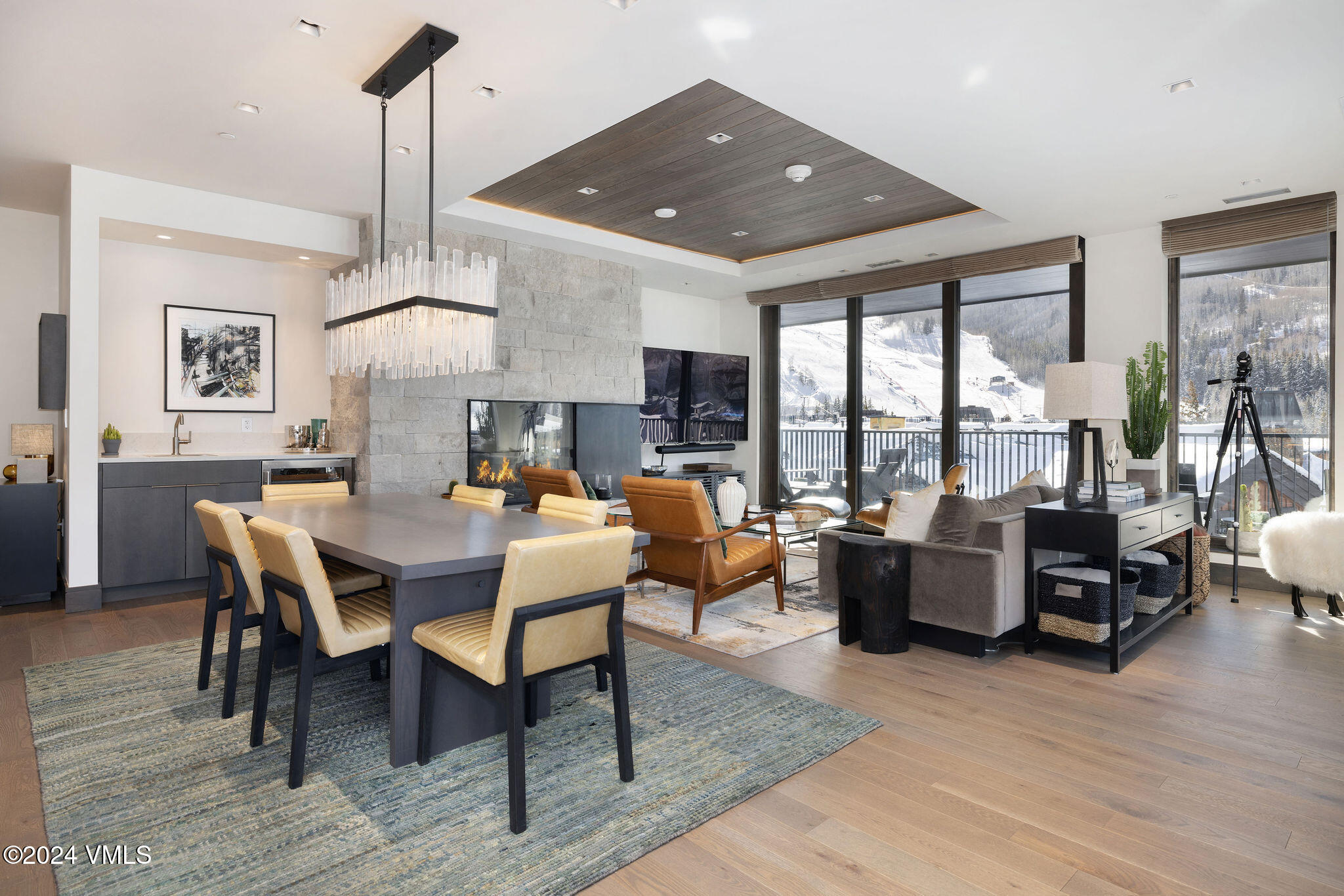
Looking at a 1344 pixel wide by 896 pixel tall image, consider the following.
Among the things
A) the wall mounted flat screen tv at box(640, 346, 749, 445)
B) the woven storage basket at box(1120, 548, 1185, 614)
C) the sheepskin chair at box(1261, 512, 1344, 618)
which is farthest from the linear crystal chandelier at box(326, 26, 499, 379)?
the sheepskin chair at box(1261, 512, 1344, 618)

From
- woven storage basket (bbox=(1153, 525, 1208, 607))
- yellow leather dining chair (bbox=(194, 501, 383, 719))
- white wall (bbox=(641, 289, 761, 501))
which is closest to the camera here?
yellow leather dining chair (bbox=(194, 501, 383, 719))

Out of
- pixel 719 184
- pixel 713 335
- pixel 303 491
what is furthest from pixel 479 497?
pixel 713 335

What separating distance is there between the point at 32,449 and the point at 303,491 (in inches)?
88.7

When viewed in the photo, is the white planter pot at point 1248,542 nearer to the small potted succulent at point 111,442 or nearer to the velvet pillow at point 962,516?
the velvet pillow at point 962,516

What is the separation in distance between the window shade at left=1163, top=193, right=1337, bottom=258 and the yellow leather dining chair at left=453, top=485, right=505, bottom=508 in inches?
202

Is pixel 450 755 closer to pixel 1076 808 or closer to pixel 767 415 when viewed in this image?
pixel 1076 808

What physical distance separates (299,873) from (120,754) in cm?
115

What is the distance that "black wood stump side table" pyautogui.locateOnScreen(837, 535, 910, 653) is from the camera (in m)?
3.54

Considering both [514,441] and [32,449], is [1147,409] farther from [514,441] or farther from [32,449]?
[32,449]

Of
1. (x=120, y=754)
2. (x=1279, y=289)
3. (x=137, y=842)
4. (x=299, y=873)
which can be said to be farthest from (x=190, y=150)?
(x=1279, y=289)

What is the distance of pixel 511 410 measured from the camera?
6035 millimetres

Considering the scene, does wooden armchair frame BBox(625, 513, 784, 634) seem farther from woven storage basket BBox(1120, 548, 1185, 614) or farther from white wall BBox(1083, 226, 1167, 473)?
white wall BBox(1083, 226, 1167, 473)

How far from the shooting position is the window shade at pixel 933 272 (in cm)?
578

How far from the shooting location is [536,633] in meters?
2.07
